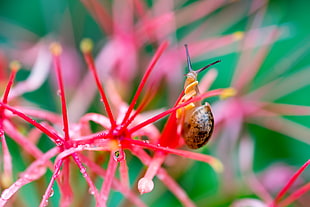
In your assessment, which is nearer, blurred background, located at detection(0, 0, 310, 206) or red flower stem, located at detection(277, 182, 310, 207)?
red flower stem, located at detection(277, 182, 310, 207)

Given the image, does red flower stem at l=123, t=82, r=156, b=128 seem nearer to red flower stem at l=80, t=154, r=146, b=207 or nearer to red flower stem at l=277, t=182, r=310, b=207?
red flower stem at l=80, t=154, r=146, b=207

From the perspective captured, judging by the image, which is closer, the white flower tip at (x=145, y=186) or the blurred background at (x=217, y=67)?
the white flower tip at (x=145, y=186)

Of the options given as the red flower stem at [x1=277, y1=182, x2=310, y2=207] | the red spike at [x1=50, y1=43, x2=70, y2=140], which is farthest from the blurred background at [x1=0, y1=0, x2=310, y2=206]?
the red spike at [x1=50, y1=43, x2=70, y2=140]

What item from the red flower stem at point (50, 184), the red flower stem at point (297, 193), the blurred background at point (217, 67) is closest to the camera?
the red flower stem at point (50, 184)

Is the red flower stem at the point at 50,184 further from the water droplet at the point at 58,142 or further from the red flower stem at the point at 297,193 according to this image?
the red flower stem at the point at 297,193

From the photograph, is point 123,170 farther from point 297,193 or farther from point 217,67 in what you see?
point 217,67

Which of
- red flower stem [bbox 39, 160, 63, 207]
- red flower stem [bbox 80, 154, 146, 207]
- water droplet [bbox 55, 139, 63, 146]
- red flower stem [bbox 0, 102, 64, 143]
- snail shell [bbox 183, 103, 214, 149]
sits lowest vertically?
red flower stem [bbox 39, 160, 63, 207]

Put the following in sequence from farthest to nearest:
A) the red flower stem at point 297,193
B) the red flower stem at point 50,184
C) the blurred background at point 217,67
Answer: the blurred background at point 217,67 → the red flower stem at point 297,193 → the red flower stem at point 50,184

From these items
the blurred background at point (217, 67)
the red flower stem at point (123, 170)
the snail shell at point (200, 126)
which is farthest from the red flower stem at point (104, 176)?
the blurred background at point (217, 67)
